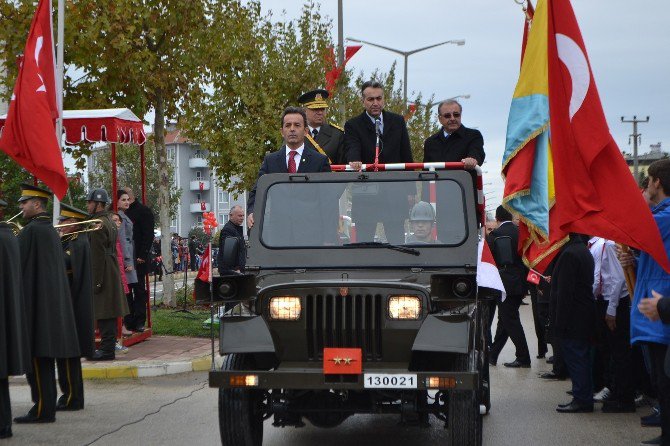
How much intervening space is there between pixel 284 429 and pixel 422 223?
2.42 metres

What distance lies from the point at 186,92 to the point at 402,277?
14.8 m

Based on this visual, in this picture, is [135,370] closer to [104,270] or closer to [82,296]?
[104,270]

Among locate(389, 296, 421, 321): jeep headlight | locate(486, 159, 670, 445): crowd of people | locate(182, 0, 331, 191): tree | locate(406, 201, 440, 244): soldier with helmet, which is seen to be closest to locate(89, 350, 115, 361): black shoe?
locate(486, 159, 670, 445): crowd of people

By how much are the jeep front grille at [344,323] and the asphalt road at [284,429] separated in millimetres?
1828

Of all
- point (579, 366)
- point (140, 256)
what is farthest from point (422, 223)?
point (140, 256)

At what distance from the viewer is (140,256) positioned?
55.2 feet

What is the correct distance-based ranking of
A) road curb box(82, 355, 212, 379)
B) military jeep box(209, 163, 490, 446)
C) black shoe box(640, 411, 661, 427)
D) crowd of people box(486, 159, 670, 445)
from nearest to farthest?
military jeep box(209, 163, 490, 446), black shoe box(640, 411, 661, 427), crowd of people box(486, 159, 670, 445), road curb box(82, 355, 212, 379)

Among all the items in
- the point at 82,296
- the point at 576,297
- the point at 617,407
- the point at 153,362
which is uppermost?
the point at 82,296

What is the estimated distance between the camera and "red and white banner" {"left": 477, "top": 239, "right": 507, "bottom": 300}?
7.80m

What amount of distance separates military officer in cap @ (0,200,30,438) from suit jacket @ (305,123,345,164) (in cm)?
308

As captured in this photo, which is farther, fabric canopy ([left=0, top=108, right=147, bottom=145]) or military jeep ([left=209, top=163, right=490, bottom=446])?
fabric canopy ([left=0, top=108, right=147, bottom=145])

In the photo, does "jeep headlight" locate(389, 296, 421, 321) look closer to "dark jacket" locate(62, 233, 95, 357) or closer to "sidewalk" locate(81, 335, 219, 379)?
"dark jacket" locate(62, 233, 95, 357)

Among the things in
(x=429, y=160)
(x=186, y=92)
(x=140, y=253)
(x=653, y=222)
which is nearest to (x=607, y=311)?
(x=429, y=160)

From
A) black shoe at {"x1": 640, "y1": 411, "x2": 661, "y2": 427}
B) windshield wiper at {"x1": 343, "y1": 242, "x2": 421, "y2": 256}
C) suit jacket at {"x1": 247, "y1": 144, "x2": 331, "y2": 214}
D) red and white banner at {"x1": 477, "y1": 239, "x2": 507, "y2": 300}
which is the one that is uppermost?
suit jacket at {"x1": 247, "y1": 144, "x2": 331, "y2": 214}
